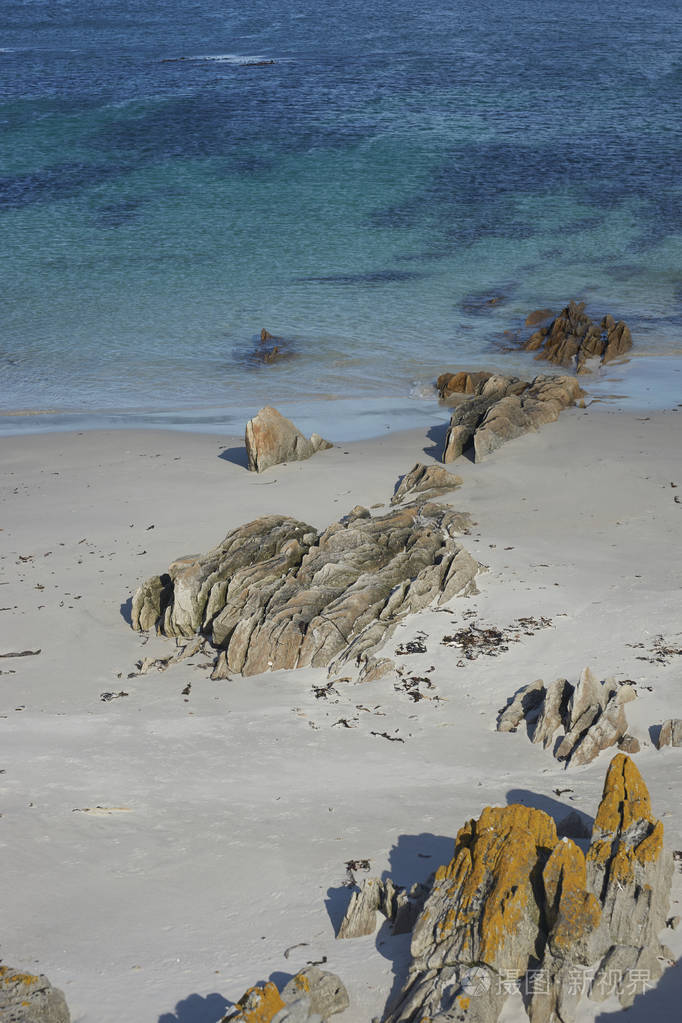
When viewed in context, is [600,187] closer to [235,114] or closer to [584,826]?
[235,114]

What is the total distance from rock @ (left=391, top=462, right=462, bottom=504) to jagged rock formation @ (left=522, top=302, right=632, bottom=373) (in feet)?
24.2

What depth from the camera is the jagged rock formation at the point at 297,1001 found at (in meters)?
5.38

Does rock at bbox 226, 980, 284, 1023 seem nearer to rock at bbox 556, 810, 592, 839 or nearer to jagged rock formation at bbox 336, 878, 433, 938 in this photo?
jagged rock formation at bbox 336, 878, 433, 938

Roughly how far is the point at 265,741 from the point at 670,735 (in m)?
3.16

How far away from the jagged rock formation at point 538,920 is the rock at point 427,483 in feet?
23.7

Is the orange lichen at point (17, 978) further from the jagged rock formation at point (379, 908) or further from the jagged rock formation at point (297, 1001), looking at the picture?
the jagged rock formation at point (379, 908)

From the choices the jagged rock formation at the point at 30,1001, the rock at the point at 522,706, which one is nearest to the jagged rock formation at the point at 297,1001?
the jagged rock formation at the point at 30,1001

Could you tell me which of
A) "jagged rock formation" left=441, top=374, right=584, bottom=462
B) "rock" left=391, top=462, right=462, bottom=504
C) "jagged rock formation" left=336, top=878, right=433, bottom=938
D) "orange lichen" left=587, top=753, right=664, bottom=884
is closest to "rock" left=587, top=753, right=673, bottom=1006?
"orange lichen" left=587, top=753, right=664, bottom=884

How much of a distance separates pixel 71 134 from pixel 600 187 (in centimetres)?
1821

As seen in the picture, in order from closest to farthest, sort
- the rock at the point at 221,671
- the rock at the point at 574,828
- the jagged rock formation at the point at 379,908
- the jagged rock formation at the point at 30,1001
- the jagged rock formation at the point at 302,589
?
the jagged rock formation at the point at 30,1001 → the jagged rock formation at the point at 379,908 → the rock at the point at 574,828 → the rock at the point at 221,671 → the jagged rock formation at the point at 302,589

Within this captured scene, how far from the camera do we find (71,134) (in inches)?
1431

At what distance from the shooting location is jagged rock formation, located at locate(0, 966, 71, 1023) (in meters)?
5.55

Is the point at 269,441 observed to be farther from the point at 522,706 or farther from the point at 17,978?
the point at 17,978

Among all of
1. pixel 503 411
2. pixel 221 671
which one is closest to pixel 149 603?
pixel 221 671
